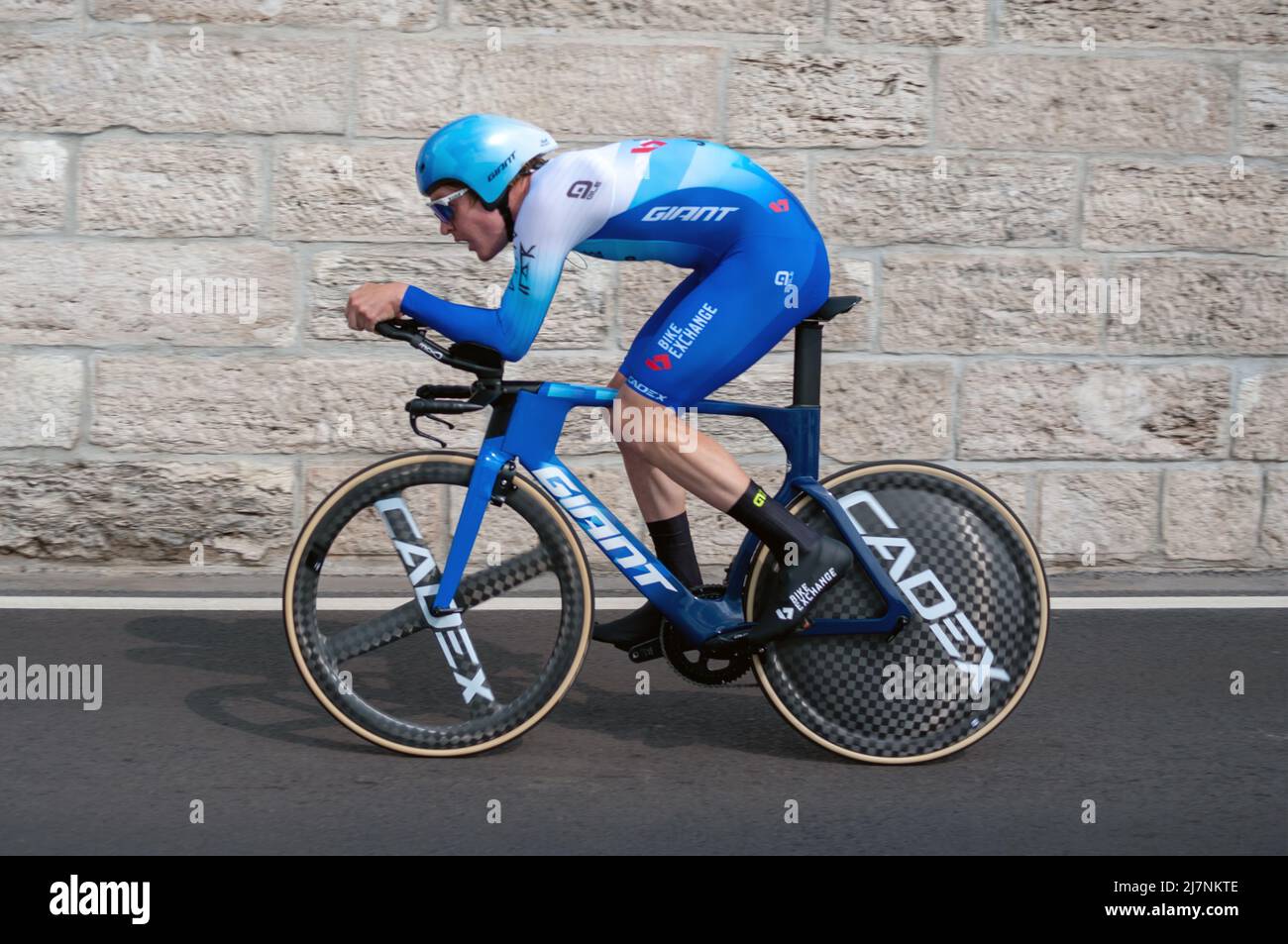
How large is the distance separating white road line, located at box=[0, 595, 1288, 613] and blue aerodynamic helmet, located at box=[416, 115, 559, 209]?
199 cm

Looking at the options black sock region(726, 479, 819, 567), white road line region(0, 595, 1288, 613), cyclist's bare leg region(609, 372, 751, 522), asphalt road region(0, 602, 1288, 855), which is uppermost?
cyclist's bare leg region(609, 372, 751, 522)

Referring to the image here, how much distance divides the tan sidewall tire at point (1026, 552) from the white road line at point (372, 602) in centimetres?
147

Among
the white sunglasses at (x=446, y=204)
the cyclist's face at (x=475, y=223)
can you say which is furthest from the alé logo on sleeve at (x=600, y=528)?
the white sunglasses at (x=446, y=204)

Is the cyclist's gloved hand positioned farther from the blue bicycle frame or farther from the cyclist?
the blue bicycle frame

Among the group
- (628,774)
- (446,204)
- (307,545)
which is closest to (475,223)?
(446,204)

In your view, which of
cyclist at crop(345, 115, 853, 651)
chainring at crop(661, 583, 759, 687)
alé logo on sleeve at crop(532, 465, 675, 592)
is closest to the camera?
cyclist at crop(345, 115, 853, 651)

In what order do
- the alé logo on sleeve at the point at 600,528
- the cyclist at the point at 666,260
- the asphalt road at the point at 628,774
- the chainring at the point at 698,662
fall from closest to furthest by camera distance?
the asphalt road at the point at 628,774, the cyclist at the point at 666,260, the alé logo on sleeve at the point at 600,528, the chainring at the point at 698,662

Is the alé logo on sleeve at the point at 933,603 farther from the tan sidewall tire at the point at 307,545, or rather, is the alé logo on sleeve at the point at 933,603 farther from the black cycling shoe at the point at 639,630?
the tan sidewall tire at the point at 307,545

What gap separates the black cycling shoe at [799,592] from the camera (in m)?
4.57

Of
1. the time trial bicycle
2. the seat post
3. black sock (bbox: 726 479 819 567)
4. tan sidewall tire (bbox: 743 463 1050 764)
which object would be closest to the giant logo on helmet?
the time trial bicycle

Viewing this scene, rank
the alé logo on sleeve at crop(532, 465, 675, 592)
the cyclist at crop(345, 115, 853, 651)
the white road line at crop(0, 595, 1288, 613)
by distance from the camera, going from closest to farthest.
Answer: the cyclist at crop(345, 115, 853, 651) → the alé logo on sleeve at crop(532, 465, 675, 592) → the white road line at crop(0, 595, 1288, 613)

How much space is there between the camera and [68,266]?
22.9 feet

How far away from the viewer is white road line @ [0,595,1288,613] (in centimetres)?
630
